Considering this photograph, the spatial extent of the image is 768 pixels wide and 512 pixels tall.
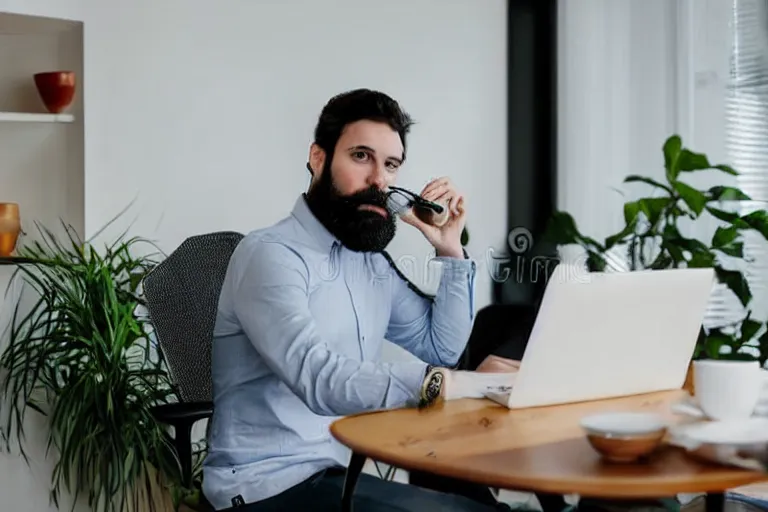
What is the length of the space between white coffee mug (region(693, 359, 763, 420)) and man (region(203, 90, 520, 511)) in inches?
17.5

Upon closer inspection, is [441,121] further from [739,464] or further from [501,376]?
[739,464]

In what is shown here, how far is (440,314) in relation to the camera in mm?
2186

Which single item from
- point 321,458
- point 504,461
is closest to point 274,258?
point 321,458

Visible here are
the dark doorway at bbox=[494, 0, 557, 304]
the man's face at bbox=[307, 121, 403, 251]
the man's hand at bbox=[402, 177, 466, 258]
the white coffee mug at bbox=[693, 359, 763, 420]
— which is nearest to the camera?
the white coffee mug at bbox=[693, 359, 763, 420]

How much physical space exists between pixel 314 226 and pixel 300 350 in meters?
0.38

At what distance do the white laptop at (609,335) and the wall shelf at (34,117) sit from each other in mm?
1739

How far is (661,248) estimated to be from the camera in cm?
313

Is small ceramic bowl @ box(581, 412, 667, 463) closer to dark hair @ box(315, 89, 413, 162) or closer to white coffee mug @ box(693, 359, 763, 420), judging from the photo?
white coffee mug @ box(693, 359, 763, 420)

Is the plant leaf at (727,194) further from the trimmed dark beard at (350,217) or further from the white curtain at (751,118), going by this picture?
the trimmed dark beard at (350,217)

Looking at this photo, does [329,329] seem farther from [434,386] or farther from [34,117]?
[34,117]

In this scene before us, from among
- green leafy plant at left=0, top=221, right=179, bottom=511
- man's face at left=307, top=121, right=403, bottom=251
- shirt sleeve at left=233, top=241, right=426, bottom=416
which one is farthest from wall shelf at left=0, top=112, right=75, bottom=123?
shirt sleeve at left=233, top=241, right=426, bottom=416

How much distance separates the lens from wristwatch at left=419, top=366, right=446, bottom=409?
1630mm

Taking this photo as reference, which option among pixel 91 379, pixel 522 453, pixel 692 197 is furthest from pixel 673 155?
pixel 522 453

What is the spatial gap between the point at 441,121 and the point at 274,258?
1.93m
